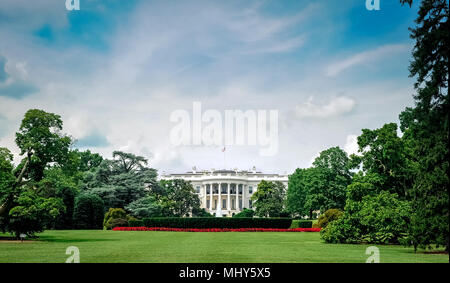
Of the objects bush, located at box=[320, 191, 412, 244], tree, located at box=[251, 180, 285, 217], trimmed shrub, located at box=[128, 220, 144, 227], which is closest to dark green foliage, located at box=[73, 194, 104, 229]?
trimmed shrub, located at box=[128, 220, 144, 227]

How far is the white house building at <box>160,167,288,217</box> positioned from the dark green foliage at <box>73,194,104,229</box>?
195 ft

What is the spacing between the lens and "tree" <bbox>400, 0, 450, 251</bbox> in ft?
40.8

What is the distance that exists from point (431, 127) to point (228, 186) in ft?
307

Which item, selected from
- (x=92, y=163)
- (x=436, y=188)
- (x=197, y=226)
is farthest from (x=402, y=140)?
(x=92, y=163)

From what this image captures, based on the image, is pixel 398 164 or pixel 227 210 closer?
pixel 398 164

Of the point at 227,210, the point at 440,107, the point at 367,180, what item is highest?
the point at 440,107

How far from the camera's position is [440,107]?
12.6 meters

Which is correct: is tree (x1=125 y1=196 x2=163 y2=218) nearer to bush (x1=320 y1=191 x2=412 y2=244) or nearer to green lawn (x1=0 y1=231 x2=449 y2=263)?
green lawn (x1=0 y1=231 x2=449 y2=263)
